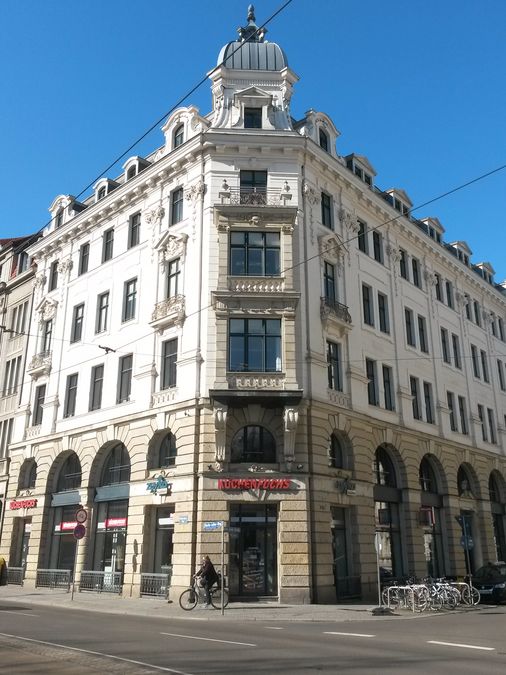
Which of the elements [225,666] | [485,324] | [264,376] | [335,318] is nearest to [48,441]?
[264,376]

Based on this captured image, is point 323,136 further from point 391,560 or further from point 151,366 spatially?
point 391,560

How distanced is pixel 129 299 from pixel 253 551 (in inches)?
567

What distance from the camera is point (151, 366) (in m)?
28.1

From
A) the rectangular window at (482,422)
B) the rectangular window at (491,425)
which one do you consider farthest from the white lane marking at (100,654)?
the rectangular window at (491,425)

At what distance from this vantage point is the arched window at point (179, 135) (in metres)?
31.5

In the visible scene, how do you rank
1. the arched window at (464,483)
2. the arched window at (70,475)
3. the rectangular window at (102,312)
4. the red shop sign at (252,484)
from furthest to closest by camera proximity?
Answer: the arched window at (464,483) < the rectangular window at (102,312) < the arched window at (70,475) < the red shop sign at (252,484)

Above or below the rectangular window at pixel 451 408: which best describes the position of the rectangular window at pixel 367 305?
above

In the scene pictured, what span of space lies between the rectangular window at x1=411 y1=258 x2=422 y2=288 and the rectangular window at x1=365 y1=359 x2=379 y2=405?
352 inches

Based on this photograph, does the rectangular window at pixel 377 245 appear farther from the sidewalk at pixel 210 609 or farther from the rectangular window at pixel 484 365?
the sidewalk at pixel 210 609

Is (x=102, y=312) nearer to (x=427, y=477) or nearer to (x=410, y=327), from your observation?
(x=410, y=327)

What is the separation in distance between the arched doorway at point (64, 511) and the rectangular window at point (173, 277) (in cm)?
1020

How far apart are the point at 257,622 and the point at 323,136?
938 inches

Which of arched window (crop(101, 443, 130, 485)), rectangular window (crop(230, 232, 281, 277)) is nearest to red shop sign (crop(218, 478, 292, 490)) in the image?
arched window (crop(101, 443, 130, 485))

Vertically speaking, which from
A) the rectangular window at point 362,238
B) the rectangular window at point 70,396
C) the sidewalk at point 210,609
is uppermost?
the rectangular window at point 362,238
